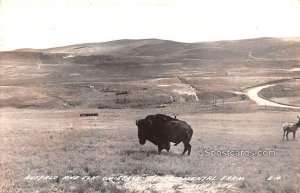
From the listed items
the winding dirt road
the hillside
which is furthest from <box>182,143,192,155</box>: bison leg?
the winding dirt road

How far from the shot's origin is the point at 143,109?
10.1m

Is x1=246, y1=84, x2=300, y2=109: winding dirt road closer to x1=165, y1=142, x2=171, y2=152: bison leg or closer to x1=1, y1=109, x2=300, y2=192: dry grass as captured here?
x1=1, y1=109, x2=300, y2=192: dry grass

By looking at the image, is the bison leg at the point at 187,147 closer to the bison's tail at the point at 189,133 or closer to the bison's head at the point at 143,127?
the bison's tail at the point at 189,133

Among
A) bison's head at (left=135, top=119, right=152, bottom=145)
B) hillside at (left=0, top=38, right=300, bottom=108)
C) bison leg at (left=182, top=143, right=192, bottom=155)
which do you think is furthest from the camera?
hillside at (left=0, top=38, right=300, bottom=108)

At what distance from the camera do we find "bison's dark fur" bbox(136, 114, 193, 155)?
9359 mm

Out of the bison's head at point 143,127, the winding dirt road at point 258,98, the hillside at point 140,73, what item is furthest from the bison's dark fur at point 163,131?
the winding dirt road at point 258,98

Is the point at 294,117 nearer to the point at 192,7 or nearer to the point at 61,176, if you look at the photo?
the point at 192,7

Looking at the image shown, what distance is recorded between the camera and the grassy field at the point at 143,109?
871 centimetres

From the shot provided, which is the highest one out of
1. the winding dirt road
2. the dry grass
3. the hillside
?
the hillside

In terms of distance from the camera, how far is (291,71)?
10.1 meters

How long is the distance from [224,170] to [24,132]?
4403 millimetres

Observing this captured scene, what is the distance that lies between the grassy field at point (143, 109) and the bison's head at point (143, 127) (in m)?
0.18

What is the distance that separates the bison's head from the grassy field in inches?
7.2

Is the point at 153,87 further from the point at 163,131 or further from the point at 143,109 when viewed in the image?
the point at 163,131
